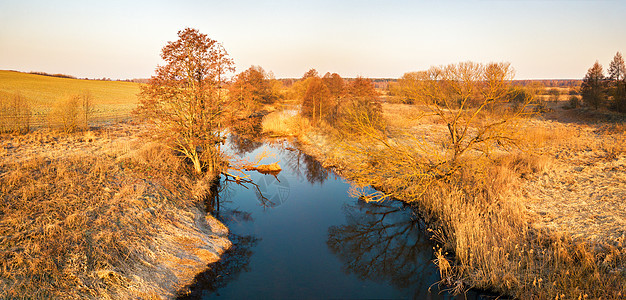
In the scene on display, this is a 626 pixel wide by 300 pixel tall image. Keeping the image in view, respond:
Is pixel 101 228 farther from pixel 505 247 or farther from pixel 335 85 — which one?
pixel 335 85

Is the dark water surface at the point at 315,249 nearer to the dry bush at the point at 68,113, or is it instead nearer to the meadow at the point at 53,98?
the meadow at the point at 53,98

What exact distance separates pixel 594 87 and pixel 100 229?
36524 mm

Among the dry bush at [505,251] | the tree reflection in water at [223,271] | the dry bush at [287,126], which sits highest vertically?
the dry bush at [287,126]

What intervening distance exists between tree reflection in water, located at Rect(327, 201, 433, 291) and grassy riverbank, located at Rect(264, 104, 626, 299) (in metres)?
0.47

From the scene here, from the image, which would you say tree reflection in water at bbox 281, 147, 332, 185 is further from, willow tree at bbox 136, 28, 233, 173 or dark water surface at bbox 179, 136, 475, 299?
willow tree at bbox 136, 28, 233, 173

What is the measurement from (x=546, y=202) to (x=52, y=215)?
40.8 feet

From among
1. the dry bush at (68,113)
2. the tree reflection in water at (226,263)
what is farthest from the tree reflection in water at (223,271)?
the dry bush at (68,113)

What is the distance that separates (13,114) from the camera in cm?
1562

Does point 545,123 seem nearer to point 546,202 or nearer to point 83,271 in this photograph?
point 546,202

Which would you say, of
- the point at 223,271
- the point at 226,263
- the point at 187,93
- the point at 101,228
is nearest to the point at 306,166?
the point at 187,93

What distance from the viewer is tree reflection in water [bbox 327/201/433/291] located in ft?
21.3

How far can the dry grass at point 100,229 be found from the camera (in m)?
4.71

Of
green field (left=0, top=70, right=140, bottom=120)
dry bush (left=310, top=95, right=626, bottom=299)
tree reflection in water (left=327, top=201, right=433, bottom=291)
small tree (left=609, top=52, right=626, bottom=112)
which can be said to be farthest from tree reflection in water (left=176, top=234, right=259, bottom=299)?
small tree (left=609, top=52, right=626, bottom=112)

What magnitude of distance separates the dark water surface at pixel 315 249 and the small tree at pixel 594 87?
89.5ft
